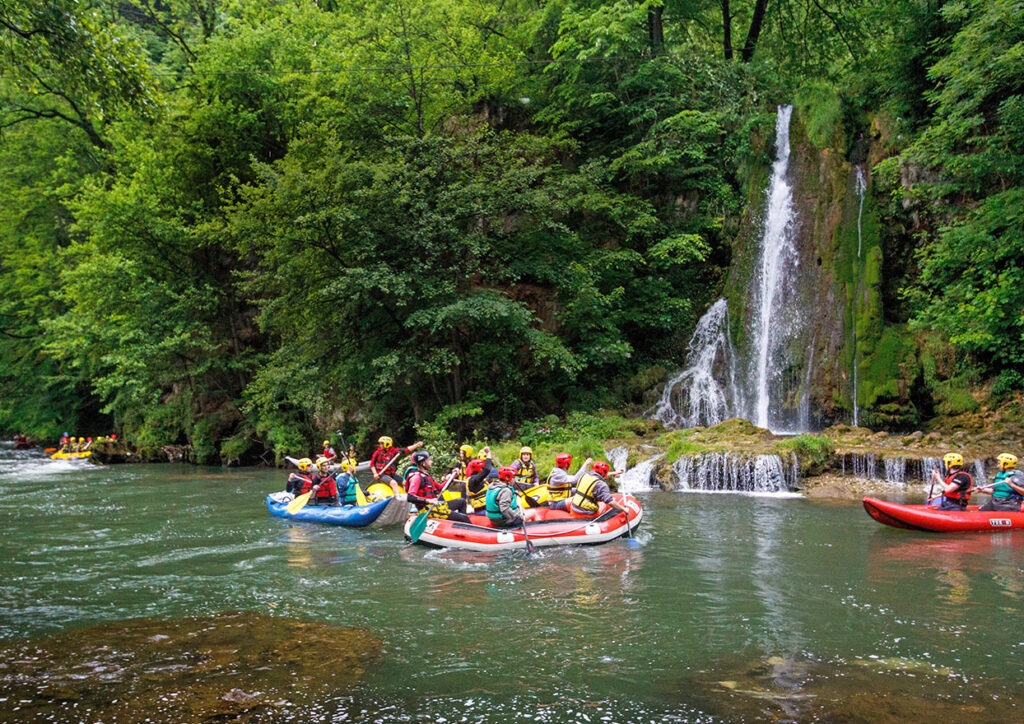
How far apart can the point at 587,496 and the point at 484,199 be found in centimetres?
997

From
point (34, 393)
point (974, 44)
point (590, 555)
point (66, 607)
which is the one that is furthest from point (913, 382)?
point (34, 393)

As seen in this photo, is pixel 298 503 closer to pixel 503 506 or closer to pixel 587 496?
pixel 503 506

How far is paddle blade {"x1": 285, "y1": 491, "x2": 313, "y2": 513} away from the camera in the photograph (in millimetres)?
13320

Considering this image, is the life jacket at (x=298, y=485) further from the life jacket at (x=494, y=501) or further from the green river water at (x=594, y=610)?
the life jacket at (x=494, y=501)

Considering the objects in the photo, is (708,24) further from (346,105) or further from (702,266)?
(346,105)

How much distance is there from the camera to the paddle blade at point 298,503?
13320 mm

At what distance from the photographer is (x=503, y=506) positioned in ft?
34.4

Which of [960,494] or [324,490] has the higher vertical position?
[960,494]

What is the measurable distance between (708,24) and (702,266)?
35.9 feet

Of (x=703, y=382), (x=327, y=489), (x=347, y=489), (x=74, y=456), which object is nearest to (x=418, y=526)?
(x=347, y=489)

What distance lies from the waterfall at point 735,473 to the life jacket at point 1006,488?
3.92 meters

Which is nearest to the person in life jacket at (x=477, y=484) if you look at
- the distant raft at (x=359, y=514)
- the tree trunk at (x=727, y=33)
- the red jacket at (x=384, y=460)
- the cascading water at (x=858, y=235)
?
the distant raft at (x=359, y=514)

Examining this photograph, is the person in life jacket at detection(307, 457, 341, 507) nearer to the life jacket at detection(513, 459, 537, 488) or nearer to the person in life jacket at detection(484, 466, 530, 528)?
the life jacket at detection(513, 459, 537, 488)

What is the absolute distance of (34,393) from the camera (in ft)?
112
